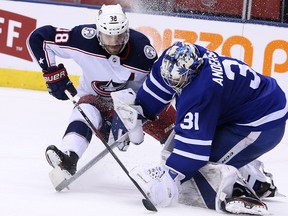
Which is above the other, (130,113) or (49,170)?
(130,113)

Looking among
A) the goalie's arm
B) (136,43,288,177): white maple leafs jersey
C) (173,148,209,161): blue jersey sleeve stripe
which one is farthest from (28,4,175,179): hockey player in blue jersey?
(173,148,209,161): blue jersey sleeve stripe

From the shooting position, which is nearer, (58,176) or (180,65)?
(180,65)

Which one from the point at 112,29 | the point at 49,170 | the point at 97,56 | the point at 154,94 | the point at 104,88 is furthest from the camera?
the point at 49,170

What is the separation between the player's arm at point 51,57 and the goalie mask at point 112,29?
0.81 feet

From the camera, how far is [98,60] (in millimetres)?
4125

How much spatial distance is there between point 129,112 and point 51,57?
1.93ft

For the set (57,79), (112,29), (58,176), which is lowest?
(58,176)

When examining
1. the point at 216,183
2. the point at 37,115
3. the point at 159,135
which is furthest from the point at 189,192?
the point at 37,115

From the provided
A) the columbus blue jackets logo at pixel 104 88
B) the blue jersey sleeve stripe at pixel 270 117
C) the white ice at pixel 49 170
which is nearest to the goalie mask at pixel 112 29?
the columbus blue jackets logo at pixel 104 88

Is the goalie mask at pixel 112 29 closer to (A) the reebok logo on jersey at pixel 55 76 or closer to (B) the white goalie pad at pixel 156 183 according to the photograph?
(A) the reebok logo on jersey at pixel 55 76

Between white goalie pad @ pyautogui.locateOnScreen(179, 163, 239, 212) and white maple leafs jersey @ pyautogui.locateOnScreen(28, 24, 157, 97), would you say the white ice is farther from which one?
white maple leafs jersey @ pyautogui.locateOnScreen(28, 24, 157, 97)

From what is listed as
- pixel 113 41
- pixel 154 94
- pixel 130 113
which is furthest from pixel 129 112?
pixel 113 41

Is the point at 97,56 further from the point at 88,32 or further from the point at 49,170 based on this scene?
the point at 49,170

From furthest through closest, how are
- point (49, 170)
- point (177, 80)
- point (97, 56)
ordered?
point (49, 170), point (97, 56), point (177, 80)
